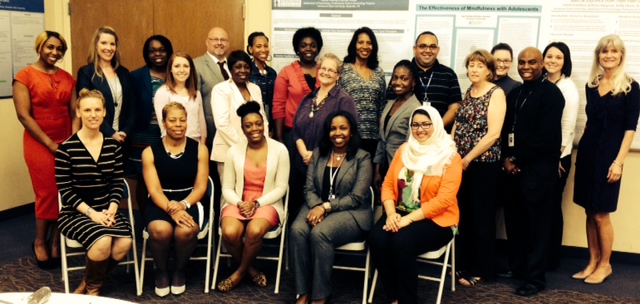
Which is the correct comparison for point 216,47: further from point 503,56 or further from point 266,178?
point 503,56

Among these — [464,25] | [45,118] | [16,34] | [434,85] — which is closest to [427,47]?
[434,85]

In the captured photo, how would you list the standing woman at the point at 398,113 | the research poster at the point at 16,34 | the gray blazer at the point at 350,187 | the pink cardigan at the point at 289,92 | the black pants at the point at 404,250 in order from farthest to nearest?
the research poster at the point at 16,34, the pink cardigan at the point at 289,92, the standing woman at the point at 398,113, the gray blazer at the point at 350,187, the black pants at the point at 404,250

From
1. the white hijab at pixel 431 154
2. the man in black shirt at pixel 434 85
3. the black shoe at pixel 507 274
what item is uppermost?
A: the man in black shirt at pixel 434 85

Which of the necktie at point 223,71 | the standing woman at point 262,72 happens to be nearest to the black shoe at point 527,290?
the standing woman at point 262,72

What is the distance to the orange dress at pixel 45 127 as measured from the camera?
12.7 ft

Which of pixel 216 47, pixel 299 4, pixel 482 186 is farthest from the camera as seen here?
pixel 299 4

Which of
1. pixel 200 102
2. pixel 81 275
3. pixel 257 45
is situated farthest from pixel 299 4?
pixel 81 275

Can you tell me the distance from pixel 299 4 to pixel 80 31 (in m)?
2.07

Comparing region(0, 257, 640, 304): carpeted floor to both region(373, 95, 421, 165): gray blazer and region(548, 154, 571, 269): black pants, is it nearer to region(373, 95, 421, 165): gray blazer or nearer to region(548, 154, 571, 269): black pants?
region(548, 154, 571, 269): black pants

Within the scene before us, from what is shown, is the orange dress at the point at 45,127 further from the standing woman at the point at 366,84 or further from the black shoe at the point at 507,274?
the black shoe at the point at 507,274

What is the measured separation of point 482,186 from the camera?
3.65m

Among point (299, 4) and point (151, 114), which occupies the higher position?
point (299, 4)

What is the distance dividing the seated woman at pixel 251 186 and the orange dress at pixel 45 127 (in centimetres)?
125

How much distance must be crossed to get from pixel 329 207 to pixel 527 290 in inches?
53.8
